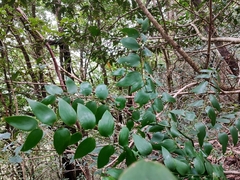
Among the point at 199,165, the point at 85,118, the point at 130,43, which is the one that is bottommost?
the point at 199,165

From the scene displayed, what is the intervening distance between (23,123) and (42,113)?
0.03 meters

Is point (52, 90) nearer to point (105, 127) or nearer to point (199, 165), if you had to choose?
point (105, 127)

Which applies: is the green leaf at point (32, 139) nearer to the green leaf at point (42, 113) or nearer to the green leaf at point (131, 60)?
the green leaf at point (42, 113)

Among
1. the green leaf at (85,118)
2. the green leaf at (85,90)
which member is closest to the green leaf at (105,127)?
the green leaf at (85,118)

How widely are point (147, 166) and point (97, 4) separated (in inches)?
48.7

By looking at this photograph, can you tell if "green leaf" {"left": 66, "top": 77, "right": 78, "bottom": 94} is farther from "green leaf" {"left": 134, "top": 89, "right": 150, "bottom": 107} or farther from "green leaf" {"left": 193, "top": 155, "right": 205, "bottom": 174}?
"green leaf" {"left": 193, "top": 155, "right": 205, "bottom": 174}

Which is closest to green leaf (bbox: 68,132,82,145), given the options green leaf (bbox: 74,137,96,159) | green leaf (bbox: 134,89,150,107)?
green leaf (bbox: 74,137,96,159)

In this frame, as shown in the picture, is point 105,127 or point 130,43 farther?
point 130,43

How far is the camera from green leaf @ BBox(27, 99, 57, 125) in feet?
0.95

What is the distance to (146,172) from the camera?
124 mm

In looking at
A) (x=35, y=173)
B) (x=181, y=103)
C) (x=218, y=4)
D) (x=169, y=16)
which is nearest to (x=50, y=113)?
(x=181, y=103)

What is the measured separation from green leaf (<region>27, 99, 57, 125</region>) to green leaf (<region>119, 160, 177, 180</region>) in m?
0.20

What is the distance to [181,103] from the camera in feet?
4.04

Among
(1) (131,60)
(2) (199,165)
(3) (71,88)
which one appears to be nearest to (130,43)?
(1) (131,60)
